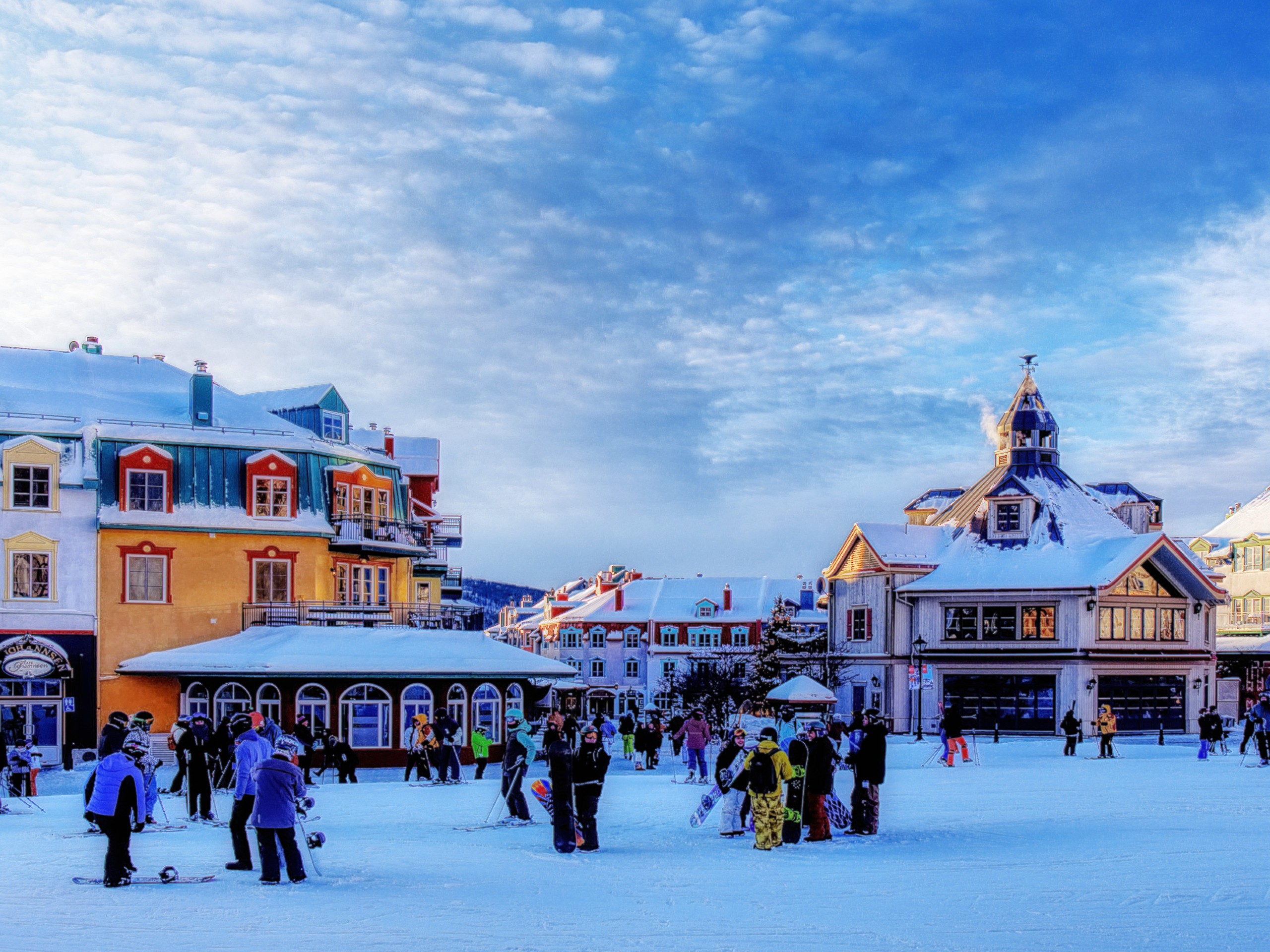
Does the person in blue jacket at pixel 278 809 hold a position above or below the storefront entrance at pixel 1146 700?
above

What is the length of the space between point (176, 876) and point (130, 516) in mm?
27336

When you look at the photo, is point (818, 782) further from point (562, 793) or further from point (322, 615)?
point (322, 615)

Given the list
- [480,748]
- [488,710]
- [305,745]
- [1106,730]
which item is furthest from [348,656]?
[1106,730]

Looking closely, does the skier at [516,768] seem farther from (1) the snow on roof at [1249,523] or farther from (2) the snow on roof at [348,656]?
(1) the snow on roof at [1249,523]

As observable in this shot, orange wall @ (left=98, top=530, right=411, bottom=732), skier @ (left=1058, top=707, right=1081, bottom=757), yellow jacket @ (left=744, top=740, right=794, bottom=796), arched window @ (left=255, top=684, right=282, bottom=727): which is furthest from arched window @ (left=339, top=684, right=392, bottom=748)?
yellow jacket @ (left=744, top=740, right=794, bottom=796)

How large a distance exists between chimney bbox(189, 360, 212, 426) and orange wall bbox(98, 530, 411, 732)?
374 cm

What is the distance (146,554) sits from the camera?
39.8 metres

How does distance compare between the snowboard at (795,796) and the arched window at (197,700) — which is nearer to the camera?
the snowboard at (795,796)

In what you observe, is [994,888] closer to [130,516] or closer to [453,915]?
[453,915]

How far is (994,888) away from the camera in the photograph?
45.6 feet

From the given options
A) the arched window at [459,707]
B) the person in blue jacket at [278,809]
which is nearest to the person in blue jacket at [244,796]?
the person in blue jacket at [278,809]

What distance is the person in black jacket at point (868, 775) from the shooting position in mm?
17641

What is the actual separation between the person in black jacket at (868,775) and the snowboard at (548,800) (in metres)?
3.71

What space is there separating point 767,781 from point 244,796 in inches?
239
